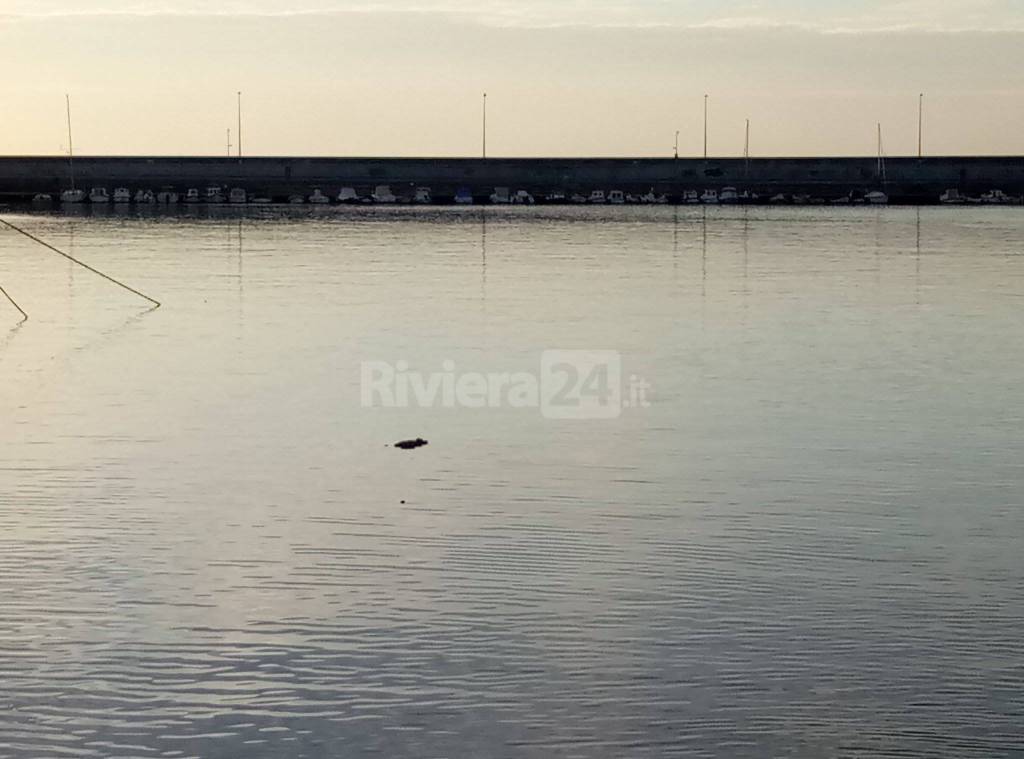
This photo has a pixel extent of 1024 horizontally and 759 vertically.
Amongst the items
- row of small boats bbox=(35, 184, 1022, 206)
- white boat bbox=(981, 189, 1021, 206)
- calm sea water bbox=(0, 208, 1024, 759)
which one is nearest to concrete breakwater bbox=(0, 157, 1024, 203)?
row of small boats bbox=(35, 184, 1022, 206)

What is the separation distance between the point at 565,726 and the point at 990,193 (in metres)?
145

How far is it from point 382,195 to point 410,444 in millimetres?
130808

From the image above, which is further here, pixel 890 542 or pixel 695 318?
pixel 695 318

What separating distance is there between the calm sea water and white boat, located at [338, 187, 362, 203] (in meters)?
115

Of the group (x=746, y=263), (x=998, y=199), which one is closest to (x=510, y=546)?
(x=746, y=263)

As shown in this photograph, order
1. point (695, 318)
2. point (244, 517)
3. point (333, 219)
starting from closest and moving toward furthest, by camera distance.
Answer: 1. point (244, 517)
2. point (695, 318)
3. point (333, 219)

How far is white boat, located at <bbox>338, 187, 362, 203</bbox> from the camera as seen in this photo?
149625 millimetres

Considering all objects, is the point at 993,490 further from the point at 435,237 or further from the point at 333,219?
the point at 333,219

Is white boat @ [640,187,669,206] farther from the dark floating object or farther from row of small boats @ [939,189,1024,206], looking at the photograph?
the dark floating object

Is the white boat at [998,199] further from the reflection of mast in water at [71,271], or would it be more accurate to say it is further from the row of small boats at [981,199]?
the reflection of mast in water at [71,271]

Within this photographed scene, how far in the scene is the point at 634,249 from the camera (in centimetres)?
6894

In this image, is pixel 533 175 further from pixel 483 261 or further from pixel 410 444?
pixel 410 444

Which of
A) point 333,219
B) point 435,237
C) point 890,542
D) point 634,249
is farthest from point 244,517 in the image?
point 333,219

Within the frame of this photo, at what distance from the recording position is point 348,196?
15012 cm
